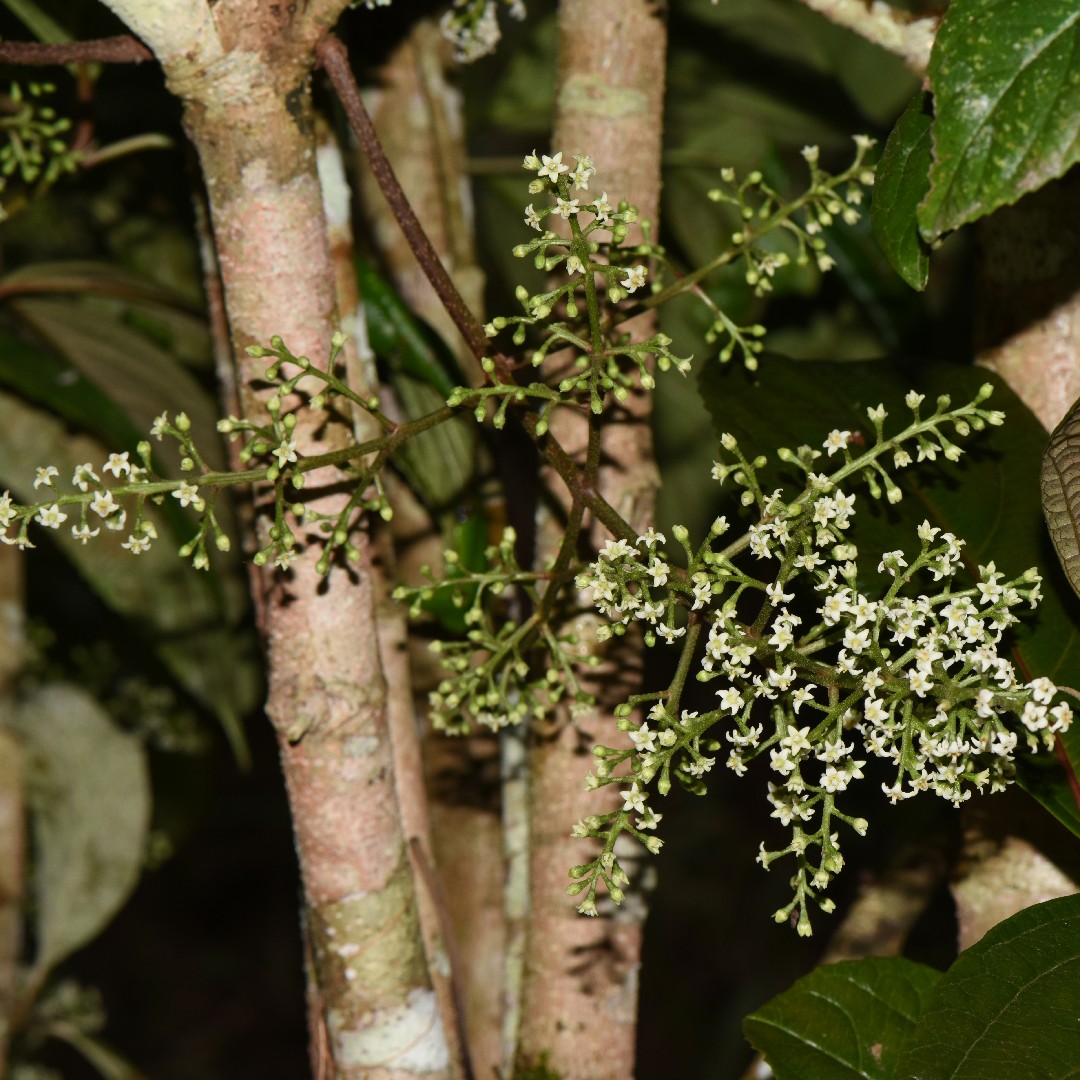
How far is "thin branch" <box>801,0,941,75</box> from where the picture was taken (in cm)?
81

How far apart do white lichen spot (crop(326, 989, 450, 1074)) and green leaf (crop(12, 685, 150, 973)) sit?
0.74 m

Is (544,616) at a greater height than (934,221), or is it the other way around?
(934,221)

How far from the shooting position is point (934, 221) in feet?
1.94

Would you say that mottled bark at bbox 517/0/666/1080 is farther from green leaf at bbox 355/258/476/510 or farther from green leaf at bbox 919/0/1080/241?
green leaf at bbox 919/0/1080/241

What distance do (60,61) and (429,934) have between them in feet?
2.12

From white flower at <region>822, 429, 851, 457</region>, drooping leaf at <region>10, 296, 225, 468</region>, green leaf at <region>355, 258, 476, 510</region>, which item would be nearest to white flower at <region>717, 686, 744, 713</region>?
white flower at <region>822, 429, 851, 457</region>

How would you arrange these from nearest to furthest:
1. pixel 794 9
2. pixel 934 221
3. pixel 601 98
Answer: pixel 934 221
pixel 601 98
pixel 794 9

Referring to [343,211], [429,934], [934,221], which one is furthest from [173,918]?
[934,221]

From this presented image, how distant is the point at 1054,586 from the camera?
78 centimetres

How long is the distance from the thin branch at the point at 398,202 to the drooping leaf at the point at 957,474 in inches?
6.9

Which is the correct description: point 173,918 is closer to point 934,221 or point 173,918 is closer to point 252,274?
point 252,274

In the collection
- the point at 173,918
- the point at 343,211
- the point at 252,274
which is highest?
the point at 343,211

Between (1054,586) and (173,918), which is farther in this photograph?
(173,918)

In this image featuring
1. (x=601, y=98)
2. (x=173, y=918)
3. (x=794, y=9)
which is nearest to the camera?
(x=601, y=98)
